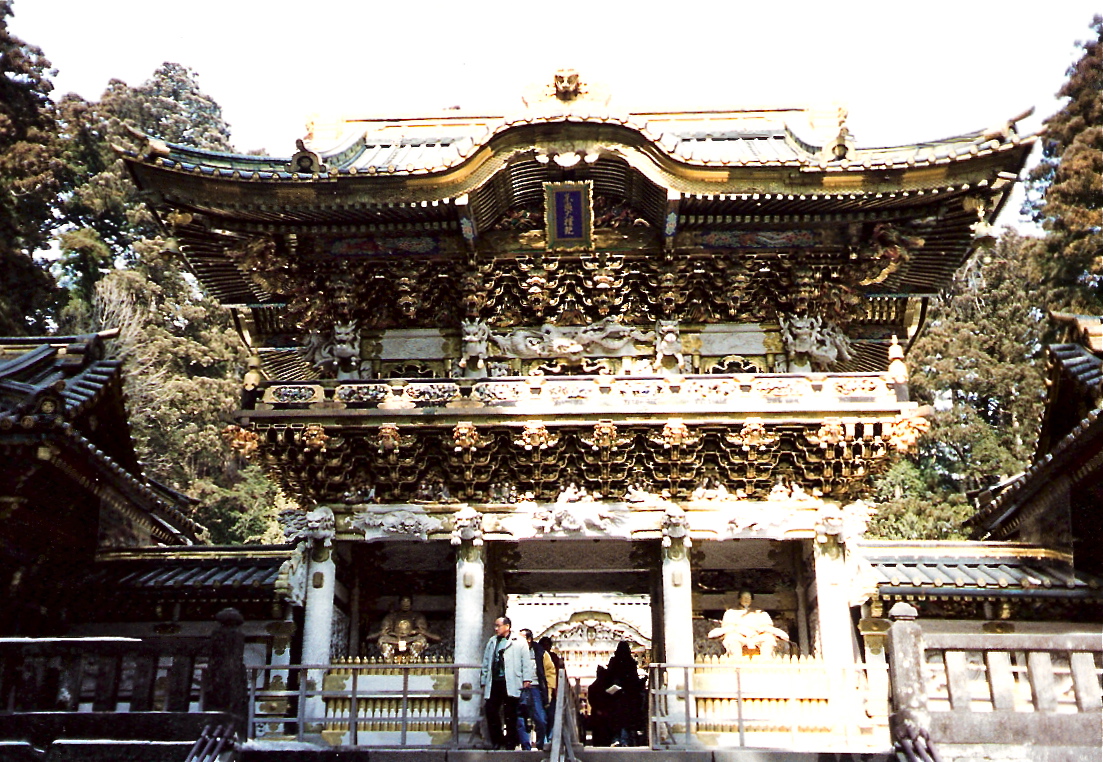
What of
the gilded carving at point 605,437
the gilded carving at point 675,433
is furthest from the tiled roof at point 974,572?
the gilded carving at point 605,437

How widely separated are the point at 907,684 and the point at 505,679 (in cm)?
471

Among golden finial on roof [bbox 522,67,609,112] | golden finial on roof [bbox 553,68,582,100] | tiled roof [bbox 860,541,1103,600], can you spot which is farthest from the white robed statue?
golden finial on roof [bbox 553,68,582,100]

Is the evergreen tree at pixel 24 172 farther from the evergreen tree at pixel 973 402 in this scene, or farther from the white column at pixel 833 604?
the evergreen tree at pixel 973 402

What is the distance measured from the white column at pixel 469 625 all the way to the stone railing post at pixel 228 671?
12.5ft

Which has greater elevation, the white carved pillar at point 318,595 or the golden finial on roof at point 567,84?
the golden finial on roof at point 567,84

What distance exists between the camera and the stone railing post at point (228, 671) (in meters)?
9.73

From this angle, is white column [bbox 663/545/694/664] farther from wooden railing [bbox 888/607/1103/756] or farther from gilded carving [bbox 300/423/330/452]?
gilded carving [bbox 300/423/330/452]

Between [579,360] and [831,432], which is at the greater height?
[579,360]

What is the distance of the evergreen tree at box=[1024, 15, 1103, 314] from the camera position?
2609cm

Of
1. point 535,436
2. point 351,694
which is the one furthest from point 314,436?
point 351,694

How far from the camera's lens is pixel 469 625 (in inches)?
535

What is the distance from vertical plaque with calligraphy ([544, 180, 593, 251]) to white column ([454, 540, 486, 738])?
486cm

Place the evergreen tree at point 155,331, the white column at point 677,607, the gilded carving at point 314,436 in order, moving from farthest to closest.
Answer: the evergreen tree at point 155,331
the gilded carving at point 314,436
the white column at point 677,607

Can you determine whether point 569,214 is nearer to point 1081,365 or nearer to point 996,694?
point 1081,365
